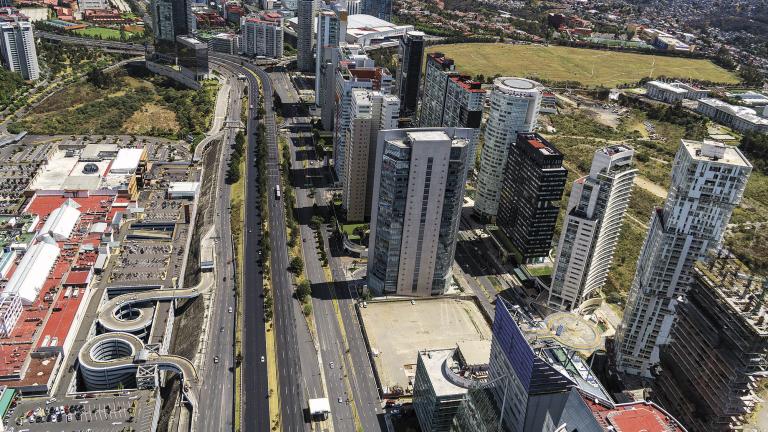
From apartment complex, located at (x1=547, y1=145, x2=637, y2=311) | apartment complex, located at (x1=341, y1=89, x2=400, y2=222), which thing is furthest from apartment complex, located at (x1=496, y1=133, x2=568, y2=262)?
apartment complex, located at (x1=341, y1=89, x2=400, y2=222)

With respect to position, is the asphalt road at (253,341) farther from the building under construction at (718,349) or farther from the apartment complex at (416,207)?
the building under construction at (718,349)

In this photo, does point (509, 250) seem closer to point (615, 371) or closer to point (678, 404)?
point (615, 371)

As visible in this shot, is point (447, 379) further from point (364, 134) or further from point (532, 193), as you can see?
point (364, 134)

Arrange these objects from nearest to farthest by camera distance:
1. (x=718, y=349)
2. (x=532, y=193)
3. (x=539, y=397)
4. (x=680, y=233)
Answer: (x=539, y=397), (x=718, y=349), (x=680, y=233), (x=532, y=193)

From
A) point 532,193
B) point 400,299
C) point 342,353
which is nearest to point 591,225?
point 532,193

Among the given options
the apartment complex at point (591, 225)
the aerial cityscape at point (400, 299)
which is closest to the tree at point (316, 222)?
the aerial cityscape at point (400, 299)
